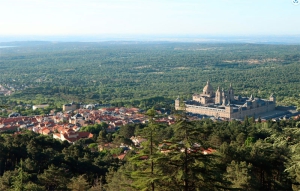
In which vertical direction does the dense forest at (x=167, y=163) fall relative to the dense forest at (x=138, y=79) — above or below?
above

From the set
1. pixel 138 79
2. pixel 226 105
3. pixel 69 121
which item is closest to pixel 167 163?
pixel 69 121

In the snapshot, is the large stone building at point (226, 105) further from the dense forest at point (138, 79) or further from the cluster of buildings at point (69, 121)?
the cluster of buildings at point (69, 121)

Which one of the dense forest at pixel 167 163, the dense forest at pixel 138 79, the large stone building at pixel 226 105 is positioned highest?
the dense forest at pixel 167 163

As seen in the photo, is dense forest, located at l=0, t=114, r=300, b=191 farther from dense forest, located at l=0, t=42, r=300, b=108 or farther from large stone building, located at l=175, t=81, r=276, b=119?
dense forest, located at l=0, t=42, r=300, b=108

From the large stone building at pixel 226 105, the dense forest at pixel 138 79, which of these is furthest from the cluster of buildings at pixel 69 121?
the dense forest at pixel 138 79

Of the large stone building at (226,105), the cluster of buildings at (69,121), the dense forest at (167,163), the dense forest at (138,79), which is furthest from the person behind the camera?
the dense forest at (138,79)

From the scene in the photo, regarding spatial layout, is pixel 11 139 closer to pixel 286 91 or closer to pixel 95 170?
pixel 95 170

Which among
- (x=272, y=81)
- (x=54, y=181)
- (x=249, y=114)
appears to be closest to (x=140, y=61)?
(x=272, y=81)
